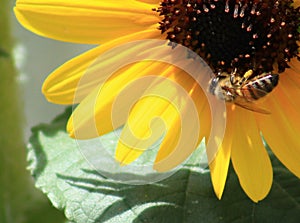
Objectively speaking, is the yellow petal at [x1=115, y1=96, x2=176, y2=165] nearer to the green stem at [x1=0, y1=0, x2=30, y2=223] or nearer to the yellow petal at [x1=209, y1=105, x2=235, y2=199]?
the yellow petal at [x1=209, y1=105, x2=235, y2=199]

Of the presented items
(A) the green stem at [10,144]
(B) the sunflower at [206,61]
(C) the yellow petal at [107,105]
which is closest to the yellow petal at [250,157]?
(B) the sunflower at [206,61]

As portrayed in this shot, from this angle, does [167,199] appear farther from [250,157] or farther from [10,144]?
[10,144]

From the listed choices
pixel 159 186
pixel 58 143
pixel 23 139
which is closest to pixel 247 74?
pixel 159 186

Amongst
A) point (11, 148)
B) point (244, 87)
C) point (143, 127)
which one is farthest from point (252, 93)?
point (11, 148)

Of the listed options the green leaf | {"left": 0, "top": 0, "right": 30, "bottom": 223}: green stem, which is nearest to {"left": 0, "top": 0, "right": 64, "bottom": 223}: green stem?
{"left": 0, "top": 0, "right": 30, "bottom": 223}: green stem

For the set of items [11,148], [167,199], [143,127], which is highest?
[143,127]

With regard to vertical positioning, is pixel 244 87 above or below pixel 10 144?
above

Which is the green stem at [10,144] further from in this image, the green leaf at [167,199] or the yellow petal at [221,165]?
the yellow petal at [221,165]
